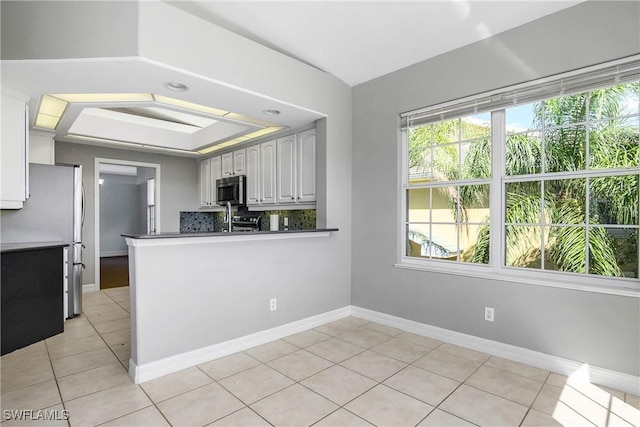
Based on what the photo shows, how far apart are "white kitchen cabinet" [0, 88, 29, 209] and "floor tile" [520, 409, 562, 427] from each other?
4.21 meters

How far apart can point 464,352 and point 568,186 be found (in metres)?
1.58

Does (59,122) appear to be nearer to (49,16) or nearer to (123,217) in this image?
(49,16)

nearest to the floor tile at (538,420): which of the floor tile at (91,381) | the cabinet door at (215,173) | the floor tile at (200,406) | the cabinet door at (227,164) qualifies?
the floor tile at (200,406)

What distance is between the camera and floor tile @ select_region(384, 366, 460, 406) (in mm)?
2180

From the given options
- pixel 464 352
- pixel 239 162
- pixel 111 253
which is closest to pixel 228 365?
pixel 464 352

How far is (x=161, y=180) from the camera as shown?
19.4ft

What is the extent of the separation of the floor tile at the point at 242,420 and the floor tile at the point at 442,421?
35.5 inches

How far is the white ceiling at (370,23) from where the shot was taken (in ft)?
A: 8.27

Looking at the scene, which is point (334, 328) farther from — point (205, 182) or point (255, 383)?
point (205, 182)

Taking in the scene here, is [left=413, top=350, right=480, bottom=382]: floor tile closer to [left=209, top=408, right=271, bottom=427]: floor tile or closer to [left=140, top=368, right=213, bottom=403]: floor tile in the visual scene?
[left=209, top=408, right=271, bottom=427]: floor tile

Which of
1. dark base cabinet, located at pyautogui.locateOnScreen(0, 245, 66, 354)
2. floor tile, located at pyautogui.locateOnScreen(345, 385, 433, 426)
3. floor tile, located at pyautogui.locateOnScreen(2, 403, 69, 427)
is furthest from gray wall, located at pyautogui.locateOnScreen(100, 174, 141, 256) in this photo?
floor tile, located at pyautogui.locateOnScreen(345, 385, 433, 426)

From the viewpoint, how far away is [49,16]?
231cm

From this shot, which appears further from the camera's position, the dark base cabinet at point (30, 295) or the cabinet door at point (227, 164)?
the cabinet door at point (227, 164)

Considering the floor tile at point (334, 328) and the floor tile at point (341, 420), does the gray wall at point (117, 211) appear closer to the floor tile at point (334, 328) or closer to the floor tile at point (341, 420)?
the floor tile at point (334, 328)
